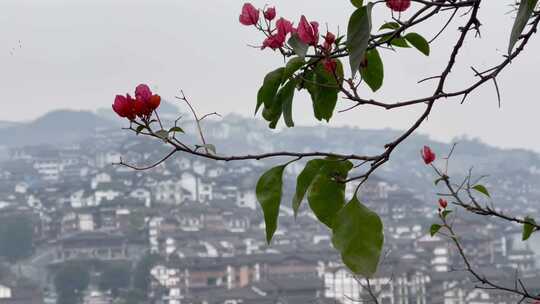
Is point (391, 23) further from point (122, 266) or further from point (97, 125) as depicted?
point (97, 125)

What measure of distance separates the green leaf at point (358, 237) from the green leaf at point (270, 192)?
0.13 ft

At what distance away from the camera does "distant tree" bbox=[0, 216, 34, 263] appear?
79.2ft

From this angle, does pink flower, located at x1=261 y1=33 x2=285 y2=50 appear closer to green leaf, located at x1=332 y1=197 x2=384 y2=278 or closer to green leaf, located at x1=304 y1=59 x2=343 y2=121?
green leaf, located at x1=304 y1=59 x2=343 y2=121

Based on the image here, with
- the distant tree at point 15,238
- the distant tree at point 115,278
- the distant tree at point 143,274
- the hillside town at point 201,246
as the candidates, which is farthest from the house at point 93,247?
the distant tree at point 143,274

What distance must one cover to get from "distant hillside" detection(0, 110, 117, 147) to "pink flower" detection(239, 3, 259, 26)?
48.9m

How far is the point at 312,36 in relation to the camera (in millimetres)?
575

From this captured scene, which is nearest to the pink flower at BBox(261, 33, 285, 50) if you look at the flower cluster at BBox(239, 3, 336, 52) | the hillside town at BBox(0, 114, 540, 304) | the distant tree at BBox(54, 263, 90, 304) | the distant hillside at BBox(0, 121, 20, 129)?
the flower cluster at BBox(239, 3, 336, 52)

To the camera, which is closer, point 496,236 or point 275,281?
point 275,281

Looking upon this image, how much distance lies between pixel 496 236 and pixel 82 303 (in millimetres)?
11012

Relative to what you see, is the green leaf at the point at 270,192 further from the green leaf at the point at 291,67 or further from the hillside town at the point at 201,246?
the hillside town at the point at 201,246

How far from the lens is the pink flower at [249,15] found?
0.65 meters

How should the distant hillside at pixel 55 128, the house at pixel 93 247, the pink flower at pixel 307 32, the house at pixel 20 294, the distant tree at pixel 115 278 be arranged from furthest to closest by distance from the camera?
1. the distant hillside at pixel 55 128
2. the house at pixel 93 247
3. the distant tree at pixel 115 278
4. the house at pixel 20 294
5. the pink flower at pixel 307 32

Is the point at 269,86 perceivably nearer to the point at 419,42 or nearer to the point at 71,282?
the point at 419,42

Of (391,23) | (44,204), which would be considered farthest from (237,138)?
(391,23)
